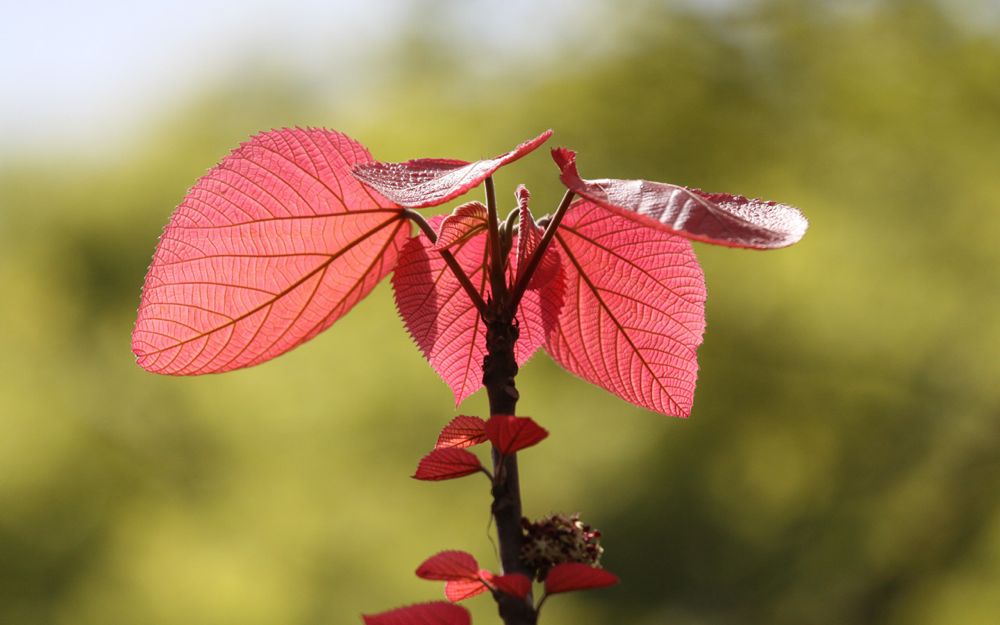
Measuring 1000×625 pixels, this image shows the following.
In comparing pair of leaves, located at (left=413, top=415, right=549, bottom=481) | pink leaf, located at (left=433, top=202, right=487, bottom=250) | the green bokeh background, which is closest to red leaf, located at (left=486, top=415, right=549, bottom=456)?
pair of leaves, located at (left=413, top=415, right=549, bottom=481)

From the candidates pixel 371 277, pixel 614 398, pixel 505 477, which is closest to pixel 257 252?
pixel 371 277

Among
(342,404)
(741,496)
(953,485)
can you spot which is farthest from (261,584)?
(953,485)

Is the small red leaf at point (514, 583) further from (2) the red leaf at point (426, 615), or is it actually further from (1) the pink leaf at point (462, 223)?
(1) the pink leaf at point (462, 223)

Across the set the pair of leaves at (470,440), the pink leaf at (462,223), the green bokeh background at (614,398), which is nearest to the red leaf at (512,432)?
the pair of leaves at (470,440)

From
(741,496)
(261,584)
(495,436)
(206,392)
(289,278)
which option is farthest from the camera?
(206,392)

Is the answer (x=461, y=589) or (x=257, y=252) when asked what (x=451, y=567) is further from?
(x=257, y=252)

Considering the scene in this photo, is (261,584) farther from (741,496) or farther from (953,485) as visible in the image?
(953,485)

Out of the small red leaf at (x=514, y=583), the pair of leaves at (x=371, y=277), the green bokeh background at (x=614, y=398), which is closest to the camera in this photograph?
the small red leaf at (x=514, y=583)
